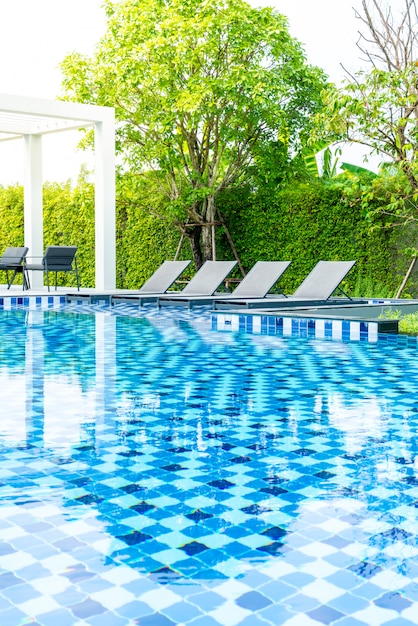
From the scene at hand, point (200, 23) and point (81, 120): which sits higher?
point (200, 23)

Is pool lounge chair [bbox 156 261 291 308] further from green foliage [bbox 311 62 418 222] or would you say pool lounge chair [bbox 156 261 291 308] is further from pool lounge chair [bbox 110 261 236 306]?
green foliage [bbox 311 62 418 222]

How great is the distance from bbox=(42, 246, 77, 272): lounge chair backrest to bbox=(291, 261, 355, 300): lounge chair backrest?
17.0ft

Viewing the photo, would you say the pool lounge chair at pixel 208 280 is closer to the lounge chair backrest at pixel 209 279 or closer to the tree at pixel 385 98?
the lounge chair backrest at pixel 209 279

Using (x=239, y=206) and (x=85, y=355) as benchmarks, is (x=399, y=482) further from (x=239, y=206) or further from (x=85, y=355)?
(x=239, y=206)

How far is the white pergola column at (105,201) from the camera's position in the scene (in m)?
16.8

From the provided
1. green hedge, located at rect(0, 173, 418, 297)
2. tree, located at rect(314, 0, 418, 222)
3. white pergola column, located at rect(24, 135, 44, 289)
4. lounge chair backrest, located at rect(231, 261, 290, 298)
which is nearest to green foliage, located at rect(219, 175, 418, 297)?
green hedge, located at rect(0, 173, 418, 297)

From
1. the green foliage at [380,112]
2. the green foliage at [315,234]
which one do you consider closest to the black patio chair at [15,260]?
the green foliage at [315,234]

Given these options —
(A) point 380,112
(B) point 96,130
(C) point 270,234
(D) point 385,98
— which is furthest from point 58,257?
(D) point 385,98

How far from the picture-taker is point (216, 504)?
3443 mm

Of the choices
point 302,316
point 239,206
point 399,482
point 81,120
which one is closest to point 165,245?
point 239,206

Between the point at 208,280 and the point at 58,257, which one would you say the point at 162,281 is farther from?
the point at 58,257

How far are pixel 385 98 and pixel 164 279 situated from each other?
6333mm

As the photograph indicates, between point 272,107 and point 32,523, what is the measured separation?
14.4 metres

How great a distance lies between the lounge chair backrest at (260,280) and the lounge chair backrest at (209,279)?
15.9 inches
